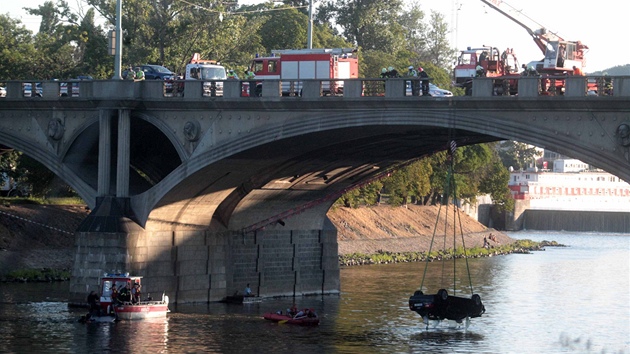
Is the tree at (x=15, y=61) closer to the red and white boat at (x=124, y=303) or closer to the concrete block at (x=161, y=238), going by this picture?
the concrete block at (x=161, y=238)

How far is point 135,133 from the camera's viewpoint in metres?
66.5

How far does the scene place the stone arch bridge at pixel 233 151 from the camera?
51.8 meters

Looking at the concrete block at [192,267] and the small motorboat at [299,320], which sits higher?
the concrete block at [192,267]

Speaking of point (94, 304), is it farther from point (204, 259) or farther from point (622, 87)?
point (622, 87)

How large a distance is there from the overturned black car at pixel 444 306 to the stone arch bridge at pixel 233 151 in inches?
284

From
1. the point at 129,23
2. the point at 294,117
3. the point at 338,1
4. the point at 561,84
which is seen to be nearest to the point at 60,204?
the point at 129,23

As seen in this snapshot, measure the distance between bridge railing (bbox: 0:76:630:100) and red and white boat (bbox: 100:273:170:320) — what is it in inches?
343

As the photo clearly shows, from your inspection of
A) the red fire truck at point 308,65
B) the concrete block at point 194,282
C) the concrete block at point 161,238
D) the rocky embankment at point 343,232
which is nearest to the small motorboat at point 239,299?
the concrete block at point 194,282

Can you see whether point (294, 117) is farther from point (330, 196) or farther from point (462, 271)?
point (462, 271)

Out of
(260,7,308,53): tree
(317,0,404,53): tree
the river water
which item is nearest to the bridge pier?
the river water

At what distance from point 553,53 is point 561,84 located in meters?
8.60

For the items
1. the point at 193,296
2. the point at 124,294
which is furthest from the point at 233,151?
the point at 193,296

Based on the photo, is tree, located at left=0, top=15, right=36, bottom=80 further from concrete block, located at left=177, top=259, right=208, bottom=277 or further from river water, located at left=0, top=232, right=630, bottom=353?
concrete block, located at left=177, top=259, right=208, bottom=277

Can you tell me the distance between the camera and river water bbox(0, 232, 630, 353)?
5450 cm
